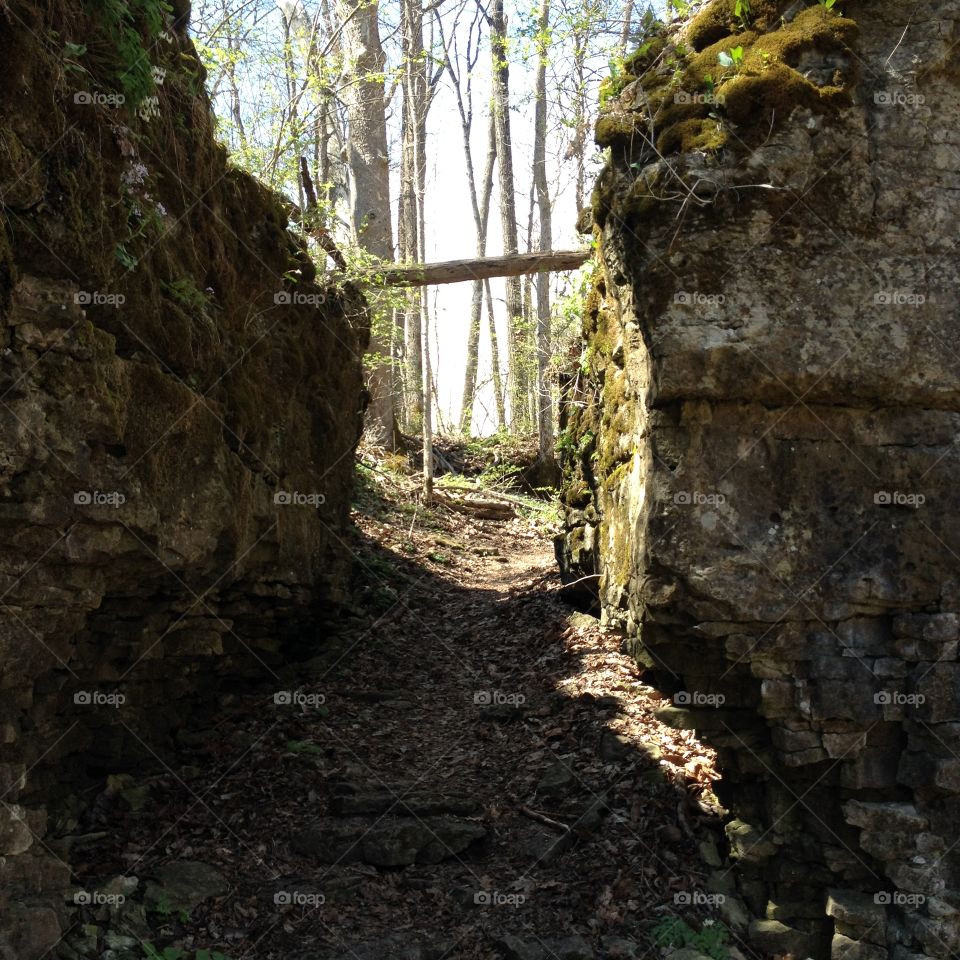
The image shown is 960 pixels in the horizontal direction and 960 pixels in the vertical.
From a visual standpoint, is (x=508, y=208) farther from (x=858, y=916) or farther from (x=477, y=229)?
(x=858, y=916)

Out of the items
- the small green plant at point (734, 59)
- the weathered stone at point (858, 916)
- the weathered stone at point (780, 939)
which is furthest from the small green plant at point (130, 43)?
the weathered stone at point (858, 916)

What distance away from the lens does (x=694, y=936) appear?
605 cm

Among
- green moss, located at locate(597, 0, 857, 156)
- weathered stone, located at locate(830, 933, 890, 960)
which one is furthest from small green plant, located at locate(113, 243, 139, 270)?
weathered stone, located at locate(830, 933, 890, 960)

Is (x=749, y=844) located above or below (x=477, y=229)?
below

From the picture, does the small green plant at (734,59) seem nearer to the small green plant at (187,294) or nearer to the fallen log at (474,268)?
the small green plant at (187,294)

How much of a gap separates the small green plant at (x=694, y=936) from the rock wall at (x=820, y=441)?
10.8 inches

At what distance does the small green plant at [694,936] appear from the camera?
6.00 m

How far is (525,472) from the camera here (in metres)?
18.2

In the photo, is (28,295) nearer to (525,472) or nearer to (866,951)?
(866,951)

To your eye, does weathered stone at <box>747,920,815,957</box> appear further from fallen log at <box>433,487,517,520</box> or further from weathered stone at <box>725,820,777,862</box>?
fallen log at <box>433,487,517,520</box>

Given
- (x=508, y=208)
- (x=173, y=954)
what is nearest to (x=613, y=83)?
(x=173, y=954)

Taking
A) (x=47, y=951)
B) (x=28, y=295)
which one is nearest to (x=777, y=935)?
(x=47, y=951)

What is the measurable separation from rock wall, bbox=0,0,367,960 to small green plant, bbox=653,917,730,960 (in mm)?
3771

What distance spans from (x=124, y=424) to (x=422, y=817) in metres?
3.64
